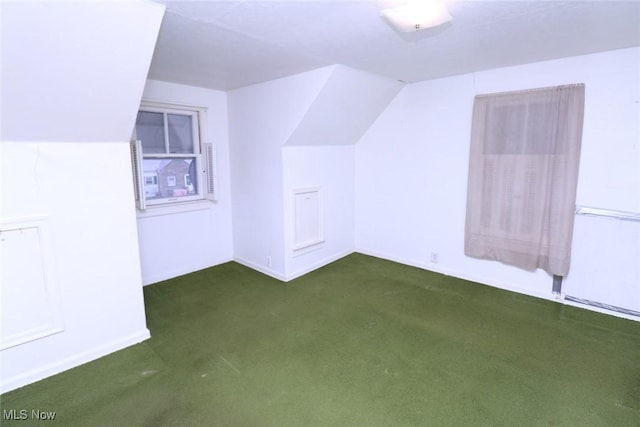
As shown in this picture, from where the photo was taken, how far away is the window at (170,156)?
3.57 metres

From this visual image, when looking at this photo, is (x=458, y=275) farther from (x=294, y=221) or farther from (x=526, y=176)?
(x=294, y=221)

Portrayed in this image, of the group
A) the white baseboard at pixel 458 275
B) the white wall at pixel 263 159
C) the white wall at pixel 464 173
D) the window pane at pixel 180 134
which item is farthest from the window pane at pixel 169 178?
the white baseboard at pixel 458 275

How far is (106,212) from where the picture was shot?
2414mm

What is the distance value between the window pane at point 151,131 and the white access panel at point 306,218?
1.65 meters

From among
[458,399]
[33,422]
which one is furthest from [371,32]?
[33,422]

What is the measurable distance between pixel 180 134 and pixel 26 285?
2.33 m

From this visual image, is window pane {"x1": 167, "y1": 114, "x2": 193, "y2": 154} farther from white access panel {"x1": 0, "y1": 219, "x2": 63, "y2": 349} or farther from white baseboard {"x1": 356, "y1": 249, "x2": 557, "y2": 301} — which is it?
white baseboard {"x1": 356, "y1": 249, "x2": 557, "y2": 301}

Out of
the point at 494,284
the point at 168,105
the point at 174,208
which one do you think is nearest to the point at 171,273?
the point at 174,208

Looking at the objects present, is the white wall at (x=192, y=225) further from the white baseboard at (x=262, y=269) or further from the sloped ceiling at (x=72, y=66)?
the sloped ceiling at (x=72, y=66)

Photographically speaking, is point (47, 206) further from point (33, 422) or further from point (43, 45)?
point (33, 422)

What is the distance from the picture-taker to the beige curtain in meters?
2.99

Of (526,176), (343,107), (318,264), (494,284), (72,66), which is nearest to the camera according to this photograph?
(72,66)

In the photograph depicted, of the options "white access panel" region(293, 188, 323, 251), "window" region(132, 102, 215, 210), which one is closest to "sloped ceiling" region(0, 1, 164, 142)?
"window" region(132, 102, 215, 210)

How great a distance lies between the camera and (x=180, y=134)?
3.96 m
